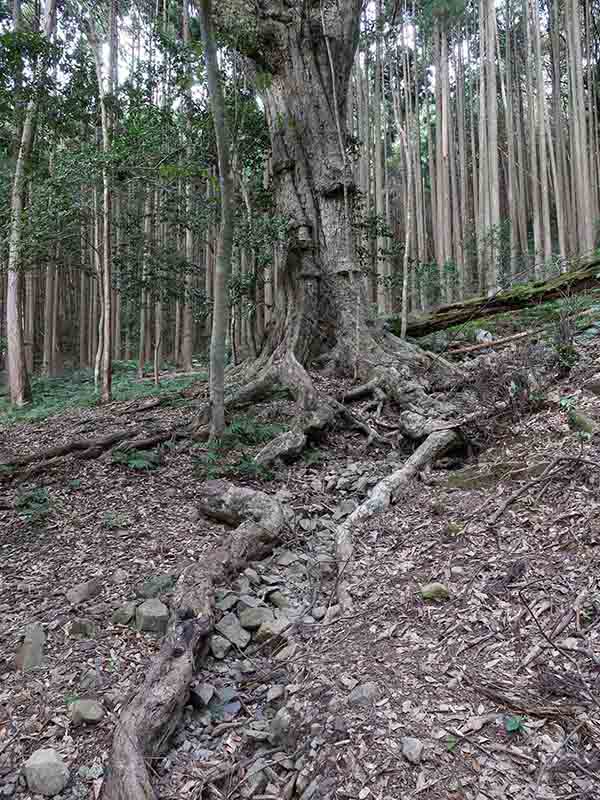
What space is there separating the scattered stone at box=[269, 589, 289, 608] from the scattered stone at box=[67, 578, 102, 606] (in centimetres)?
110

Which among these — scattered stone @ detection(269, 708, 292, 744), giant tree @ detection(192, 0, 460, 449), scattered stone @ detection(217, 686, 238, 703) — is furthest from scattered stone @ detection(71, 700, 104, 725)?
giant tree @ detection(192, 0, 460, 449)

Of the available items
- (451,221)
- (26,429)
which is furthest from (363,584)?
(451,221)

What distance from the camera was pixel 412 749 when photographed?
171 cm

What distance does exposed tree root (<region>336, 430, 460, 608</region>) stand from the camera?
329 cm

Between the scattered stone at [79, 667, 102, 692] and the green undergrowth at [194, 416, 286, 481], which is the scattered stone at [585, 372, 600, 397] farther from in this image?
the scattered stone at [79, 667, 102, 692]

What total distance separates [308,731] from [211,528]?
213 cm

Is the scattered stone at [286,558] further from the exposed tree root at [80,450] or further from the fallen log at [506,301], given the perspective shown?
the fallen log at [506,301]

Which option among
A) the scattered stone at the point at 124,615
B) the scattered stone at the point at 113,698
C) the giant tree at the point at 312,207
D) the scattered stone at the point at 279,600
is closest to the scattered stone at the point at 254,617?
the scattered stone at the point at 279,600

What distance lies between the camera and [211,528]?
3.92m

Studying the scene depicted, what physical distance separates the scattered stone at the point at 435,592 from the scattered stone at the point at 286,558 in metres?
1.10

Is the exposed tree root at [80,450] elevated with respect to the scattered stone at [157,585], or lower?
elevated

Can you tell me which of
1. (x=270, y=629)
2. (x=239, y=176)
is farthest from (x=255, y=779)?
(x=239, y=176)

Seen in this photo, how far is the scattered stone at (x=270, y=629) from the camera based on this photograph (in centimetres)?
271

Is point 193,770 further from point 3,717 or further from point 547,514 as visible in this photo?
point 547,514
